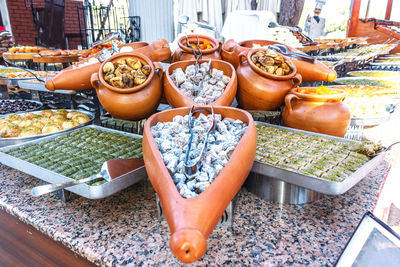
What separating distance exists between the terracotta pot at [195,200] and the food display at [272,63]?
0.55m

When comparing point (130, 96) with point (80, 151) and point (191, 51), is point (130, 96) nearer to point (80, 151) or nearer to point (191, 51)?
point (80, 151)

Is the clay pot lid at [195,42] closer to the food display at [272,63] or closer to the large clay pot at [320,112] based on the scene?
the food display at [272,63]

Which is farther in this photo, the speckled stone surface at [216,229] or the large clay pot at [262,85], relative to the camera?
the large clay pot at [262,85]

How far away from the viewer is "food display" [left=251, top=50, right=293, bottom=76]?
1.24 metres

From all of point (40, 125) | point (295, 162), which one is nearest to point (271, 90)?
point (295, 162)

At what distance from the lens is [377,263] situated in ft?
1.64

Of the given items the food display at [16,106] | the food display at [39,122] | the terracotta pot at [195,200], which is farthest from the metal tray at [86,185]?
the food display at [16,106]

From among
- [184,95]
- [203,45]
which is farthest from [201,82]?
[203,45]

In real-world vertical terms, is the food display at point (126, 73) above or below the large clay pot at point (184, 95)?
above

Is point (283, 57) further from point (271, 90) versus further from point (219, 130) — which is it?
point (219, 130)

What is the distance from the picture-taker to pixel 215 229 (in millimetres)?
808

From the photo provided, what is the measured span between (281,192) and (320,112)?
1.30 feet

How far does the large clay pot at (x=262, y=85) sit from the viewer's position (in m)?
1.22

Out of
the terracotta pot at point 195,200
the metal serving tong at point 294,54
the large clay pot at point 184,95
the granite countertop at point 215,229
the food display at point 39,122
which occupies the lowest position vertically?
the granite countertop at point 215,229
